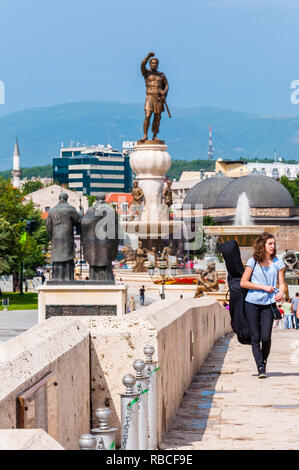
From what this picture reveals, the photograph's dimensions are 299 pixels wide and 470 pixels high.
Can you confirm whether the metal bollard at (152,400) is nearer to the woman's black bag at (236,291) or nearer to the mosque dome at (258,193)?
the woman's black bag at (236,291)

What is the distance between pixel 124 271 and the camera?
5581 cm

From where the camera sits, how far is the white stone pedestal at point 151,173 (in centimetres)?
5578

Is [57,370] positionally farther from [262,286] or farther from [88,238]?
[88,238]

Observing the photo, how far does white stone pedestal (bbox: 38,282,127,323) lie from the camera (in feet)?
61.3

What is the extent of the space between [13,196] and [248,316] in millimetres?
51368

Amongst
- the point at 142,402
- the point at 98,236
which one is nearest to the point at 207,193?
the point at 98,236

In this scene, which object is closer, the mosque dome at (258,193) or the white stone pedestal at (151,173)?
the white stone pedestal at (151,173)

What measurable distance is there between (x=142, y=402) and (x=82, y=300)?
13027 millimetres

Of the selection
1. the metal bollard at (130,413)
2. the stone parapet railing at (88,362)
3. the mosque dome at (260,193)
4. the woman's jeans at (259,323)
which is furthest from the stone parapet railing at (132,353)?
the mosque dome at (260,193)

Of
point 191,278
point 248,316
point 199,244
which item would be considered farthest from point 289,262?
point 248,316

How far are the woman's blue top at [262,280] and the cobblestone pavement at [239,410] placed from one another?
901mm

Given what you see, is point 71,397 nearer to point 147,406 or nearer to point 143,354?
point 147,406

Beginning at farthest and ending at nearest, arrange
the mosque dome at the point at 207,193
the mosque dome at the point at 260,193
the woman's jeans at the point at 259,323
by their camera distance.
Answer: the mosque dome at the point at 207,193
the mosque dome at the point at 260,193
the woman's jeans at the point at 259,323

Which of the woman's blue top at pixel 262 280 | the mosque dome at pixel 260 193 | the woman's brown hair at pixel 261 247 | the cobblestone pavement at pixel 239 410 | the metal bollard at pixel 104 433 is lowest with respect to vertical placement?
the cobblestone pavement at pixel 239 410
